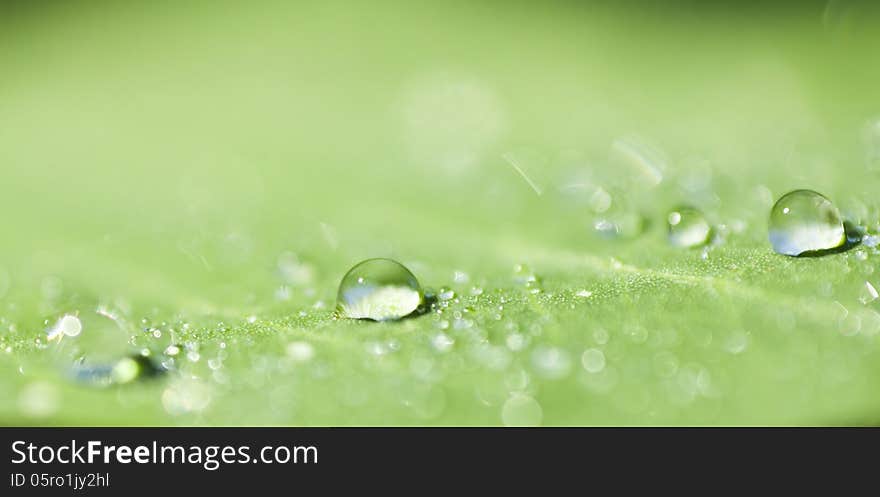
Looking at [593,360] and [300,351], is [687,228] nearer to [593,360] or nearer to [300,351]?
[593,360]

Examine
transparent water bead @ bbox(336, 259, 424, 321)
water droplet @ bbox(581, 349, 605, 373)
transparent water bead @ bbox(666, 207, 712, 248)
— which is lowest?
water droplet @ bbox(581, 349, 605, 373)

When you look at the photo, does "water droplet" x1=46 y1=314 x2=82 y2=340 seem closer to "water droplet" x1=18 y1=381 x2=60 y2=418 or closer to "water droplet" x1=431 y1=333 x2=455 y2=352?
"water droplet" x1=18 y1=381 x2=60 y2=418

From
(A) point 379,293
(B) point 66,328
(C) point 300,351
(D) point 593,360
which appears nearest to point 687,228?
(D) point 593,360

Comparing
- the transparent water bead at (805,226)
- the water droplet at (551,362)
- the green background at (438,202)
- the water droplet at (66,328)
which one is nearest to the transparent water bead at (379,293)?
the green background at (438,202)

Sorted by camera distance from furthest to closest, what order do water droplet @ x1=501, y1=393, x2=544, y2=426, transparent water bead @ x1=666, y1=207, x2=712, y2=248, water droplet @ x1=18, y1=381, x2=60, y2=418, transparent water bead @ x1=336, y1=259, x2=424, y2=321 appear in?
transparent water bead @ x1=666, y1=207, x2=712, y2=248 → transparent water bead @ x1=336, y1=259, x2=424, y2=321 → water droplet @ x1=18, y1=381, x2=60, y2=418 → water droplet @ x1=501, y1=393, x2=544, y2=426

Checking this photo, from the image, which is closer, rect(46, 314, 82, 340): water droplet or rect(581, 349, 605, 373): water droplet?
rect(581, 349, 605, 373): water droplet

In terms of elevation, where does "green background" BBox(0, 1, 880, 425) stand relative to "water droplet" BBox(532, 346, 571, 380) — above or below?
above

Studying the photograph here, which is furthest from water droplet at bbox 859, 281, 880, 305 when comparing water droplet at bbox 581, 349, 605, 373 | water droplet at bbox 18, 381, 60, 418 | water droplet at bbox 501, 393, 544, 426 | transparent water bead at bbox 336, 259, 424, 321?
water droplet at bbox 18, 381, 60, 418
